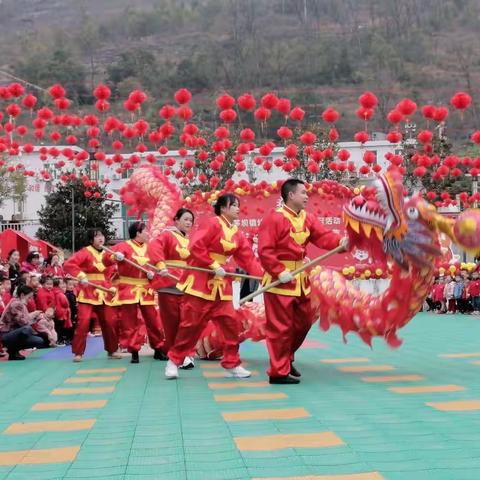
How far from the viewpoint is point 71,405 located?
511cm

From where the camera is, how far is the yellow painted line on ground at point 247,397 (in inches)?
199

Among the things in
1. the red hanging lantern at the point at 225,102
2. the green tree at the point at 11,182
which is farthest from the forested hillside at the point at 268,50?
the red hanging lantern at the point at 225,102

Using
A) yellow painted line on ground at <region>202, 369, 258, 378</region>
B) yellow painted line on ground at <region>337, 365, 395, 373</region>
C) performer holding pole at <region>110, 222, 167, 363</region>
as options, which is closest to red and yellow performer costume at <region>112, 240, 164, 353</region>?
performer holding pole at <region>110, 222, 167, 363</region>

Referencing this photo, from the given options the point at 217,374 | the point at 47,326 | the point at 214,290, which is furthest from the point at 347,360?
the point at 47,326

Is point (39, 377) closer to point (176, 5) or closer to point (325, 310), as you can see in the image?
point (325, 310)

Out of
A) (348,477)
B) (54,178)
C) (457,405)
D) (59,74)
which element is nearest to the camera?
(348,477)

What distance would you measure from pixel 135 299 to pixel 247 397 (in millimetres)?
2920

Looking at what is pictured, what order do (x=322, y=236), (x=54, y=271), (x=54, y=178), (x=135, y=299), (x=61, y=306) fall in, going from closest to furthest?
(x=322, y=236) < (x=135, y=299) < (x=61, y=306) < (x=54, y=271) < (x=54, y=178)

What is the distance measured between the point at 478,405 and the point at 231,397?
157 centimetres

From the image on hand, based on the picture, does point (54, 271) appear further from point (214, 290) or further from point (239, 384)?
point (239, 384)

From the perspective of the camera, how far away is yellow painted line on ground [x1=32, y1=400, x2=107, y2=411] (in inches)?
197

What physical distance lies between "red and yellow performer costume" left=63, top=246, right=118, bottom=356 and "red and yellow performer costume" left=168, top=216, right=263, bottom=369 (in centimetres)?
179

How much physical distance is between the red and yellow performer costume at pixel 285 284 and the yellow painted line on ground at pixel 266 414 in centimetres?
112

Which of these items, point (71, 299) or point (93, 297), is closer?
point (93, 297)
